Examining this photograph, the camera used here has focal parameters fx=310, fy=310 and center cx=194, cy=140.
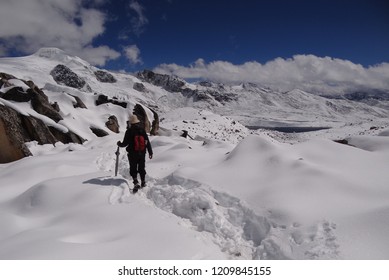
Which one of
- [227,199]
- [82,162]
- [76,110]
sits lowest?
[227,199]

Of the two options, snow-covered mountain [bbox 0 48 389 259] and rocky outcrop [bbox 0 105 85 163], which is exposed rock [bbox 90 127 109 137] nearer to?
rocky outcrop [bbox 0 105 85 163]

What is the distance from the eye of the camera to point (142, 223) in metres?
6.33

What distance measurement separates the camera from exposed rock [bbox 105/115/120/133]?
27.9 metres

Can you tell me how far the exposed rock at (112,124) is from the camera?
27916 mm

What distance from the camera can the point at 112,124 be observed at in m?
28.3

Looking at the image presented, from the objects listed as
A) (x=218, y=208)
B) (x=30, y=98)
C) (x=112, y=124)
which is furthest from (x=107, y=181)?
(x=112, y=124)

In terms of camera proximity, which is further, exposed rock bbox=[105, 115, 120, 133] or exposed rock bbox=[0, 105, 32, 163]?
exposed rock bbox=[105, 115, 120, 133]

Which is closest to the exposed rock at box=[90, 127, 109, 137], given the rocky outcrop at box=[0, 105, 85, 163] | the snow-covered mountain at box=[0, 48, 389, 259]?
the rocky outcrop at box=[0, 105, 85, 163]

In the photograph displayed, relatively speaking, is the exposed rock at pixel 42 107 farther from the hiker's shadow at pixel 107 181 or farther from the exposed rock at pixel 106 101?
the hiker's shadow at pixel 107 181

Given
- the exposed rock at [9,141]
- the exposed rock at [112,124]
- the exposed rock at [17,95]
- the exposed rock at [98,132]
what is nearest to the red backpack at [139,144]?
the exposed rock at [9,141]

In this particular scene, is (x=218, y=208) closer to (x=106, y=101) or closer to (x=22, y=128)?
(x=22, y=128)
